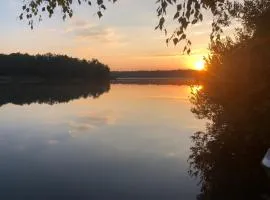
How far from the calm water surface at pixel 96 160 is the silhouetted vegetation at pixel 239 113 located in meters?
1.23

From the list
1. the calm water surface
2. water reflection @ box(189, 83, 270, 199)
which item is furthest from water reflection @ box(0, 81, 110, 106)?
water reflection @ box(189, 83, 270, 199)

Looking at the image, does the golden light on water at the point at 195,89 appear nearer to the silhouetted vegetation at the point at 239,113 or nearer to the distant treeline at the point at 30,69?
the silhouetted vegetation at the point at 239,113

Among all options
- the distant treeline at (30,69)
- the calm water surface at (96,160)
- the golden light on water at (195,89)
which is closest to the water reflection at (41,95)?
the calm water surface at (96,160)

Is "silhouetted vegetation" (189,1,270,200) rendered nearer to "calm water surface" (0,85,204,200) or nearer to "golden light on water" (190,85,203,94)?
"golden light on water" (190,85,203,94)

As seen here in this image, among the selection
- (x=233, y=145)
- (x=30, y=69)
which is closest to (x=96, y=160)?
(x=233, y=145)

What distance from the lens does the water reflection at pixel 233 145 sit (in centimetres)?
1742

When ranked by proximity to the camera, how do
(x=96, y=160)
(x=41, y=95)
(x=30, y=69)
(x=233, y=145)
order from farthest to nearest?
(x=30, y=69), (x=41, y=95), (x=233, y=145), (x=96, y=160)

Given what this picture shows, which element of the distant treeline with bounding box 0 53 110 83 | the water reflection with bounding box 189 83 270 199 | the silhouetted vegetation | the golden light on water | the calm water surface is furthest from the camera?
the distant treeline with bounding box 0 53 110 83

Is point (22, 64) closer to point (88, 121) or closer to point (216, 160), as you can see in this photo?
point (88, 121)

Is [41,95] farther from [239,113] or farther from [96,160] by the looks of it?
[239,113]

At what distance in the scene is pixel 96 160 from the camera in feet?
73.7

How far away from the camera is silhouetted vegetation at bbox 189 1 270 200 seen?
18.2m

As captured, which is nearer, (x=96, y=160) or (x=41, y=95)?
(x=96, y=160)

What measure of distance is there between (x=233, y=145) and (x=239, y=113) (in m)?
3.17
